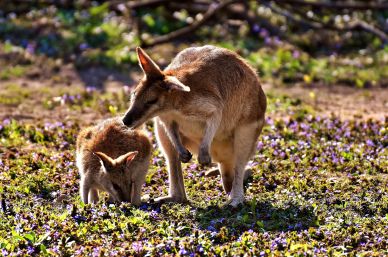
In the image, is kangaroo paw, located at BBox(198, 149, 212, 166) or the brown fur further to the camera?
the brown fur

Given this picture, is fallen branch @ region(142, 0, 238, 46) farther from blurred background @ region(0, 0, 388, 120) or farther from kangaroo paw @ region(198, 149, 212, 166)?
kangaroo paw @ region(198, 149, 212, 166)

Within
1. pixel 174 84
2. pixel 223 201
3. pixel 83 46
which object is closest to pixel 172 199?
pixel 223 201

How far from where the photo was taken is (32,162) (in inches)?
354

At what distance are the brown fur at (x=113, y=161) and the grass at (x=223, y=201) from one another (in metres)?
0.19

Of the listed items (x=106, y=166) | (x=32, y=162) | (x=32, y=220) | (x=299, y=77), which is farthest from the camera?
(x=299, y=77)

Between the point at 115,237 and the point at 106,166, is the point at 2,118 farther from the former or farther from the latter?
the point at 115,237

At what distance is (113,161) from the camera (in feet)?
26.3

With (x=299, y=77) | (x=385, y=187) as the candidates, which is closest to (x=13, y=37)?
(x=299, y=77)

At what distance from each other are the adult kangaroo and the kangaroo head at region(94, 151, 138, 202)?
0.35 meters

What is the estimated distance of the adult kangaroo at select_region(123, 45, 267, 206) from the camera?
7.28 meters

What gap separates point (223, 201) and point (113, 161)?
114 centimetres

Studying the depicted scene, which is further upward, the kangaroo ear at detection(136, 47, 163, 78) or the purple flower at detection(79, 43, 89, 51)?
the kangaroo ear at detection(136, 47, 163, 78)

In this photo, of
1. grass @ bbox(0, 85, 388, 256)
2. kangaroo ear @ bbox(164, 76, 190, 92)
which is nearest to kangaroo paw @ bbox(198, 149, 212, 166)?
grass @ bbox(0, 85, 388, 256)

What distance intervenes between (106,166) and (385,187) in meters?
2.76
